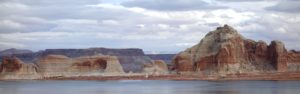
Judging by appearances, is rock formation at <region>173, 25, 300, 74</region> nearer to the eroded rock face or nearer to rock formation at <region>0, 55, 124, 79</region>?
rock formation at <region>0, 55, 124, 79</region>

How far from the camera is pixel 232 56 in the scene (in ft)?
469

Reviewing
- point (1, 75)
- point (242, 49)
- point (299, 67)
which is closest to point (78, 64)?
point (1, 75)

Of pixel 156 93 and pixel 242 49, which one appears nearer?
pixel 156 93

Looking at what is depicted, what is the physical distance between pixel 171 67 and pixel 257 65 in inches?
793

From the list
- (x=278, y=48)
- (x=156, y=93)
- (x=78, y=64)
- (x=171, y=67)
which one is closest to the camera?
(x=156, y=93)

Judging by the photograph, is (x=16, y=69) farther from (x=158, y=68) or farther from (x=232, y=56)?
(x=232, y=56)

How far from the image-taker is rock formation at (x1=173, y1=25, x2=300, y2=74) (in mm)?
142375

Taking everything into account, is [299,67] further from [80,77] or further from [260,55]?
[80,77]

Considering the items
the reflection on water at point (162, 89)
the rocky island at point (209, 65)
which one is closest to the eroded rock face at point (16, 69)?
the rocky island at point (209, 65)

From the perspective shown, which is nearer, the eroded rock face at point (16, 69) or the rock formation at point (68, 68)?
the eroded rock face at point (16, 69)

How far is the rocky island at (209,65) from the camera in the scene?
14175 centimetres

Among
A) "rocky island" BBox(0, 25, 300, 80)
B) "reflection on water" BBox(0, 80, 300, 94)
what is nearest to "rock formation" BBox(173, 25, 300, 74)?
"rocky island" BBox(0, 25, 300, 80)

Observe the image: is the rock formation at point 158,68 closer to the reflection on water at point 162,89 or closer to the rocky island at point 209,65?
the rocky island at point 209,65

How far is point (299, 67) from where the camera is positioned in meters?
144
